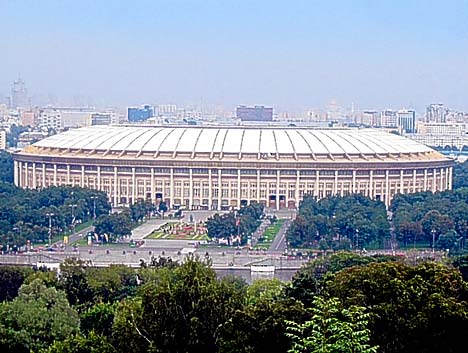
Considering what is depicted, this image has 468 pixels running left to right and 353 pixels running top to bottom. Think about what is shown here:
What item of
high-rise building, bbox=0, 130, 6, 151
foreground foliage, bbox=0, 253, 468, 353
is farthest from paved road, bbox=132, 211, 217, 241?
high-rise building, bbox=0, 130, 6, 151

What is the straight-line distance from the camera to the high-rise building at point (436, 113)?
102000 mm

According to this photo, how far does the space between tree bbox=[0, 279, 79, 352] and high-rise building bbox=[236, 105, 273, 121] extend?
67.9 metres

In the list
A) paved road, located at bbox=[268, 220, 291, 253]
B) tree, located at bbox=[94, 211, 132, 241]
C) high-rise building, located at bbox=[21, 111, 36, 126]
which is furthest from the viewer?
high-rise building, located at bbox=[21, 111, 36, 126]

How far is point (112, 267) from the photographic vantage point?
→ 21.9 metres

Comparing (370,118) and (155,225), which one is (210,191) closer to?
(155,225)

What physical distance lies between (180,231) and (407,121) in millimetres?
63748

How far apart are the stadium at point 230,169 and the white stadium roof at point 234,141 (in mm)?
58

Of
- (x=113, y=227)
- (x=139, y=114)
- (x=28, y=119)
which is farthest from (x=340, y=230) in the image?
(x=28, y=119)

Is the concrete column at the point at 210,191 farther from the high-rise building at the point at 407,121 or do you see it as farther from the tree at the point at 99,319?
the high-rise building at the point at 407,121

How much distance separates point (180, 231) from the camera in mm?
35812

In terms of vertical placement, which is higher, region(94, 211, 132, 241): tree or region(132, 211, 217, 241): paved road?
region(94, 211, 132, 241): tree

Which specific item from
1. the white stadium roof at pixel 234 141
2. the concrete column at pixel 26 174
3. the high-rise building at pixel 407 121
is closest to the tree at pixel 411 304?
the white stadium roof at pixel 234 141

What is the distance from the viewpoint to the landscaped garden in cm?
3447

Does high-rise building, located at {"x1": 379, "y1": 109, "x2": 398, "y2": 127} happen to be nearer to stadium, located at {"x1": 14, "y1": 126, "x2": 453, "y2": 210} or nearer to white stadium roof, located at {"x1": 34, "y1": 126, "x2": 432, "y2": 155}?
white stadium roof, located at {"x1": 34, "y1": 126, "x2": 432, "y2": 155}
